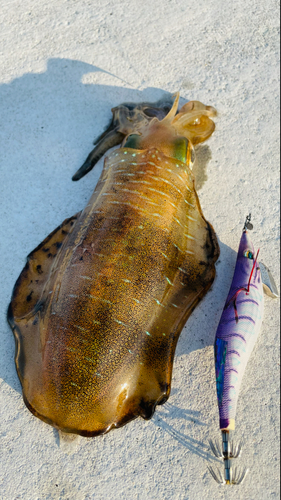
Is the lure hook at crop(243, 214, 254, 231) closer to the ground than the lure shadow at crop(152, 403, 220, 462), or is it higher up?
higher up

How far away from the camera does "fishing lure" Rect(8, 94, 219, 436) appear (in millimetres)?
2340

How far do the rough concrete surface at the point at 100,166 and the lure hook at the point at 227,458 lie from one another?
6 cm

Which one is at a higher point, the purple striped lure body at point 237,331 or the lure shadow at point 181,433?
the purple striped lure body at point 237,331

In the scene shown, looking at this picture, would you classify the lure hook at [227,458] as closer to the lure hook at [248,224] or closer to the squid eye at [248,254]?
the squid eye at [248,254]

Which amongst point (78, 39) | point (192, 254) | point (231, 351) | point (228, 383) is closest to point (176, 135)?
point (192, 254)

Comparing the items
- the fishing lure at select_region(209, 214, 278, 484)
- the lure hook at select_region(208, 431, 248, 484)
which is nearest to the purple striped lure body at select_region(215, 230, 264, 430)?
the fishing lure at select_region(209, 214, 278, 484)

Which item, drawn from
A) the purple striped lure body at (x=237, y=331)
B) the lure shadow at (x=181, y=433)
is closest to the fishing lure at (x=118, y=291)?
the purple striped lure body at (x=237, y=331)

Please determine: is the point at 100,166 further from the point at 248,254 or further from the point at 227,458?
the point at 227,458

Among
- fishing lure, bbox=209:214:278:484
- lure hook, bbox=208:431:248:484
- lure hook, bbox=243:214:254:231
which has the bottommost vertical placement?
lure hook, bbox=208:431:248:484

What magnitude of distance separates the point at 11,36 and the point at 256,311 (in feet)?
11.1

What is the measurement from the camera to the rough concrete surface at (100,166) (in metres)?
2.66

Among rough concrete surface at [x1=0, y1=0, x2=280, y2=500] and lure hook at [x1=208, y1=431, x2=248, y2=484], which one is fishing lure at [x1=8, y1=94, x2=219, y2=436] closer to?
rough concrete surface at [x1=0, y1=0, x2=280, y2=500]

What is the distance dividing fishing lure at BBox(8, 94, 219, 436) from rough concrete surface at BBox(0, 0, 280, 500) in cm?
32

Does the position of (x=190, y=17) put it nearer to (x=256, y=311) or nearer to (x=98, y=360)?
(x=256, y=311)
